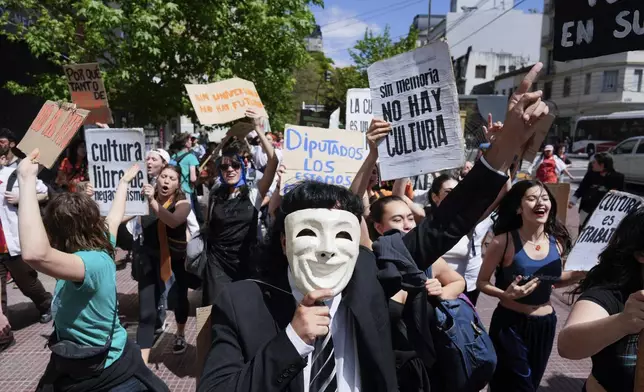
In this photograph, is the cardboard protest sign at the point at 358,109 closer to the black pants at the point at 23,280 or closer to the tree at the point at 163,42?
the black pants at the point at 23,280

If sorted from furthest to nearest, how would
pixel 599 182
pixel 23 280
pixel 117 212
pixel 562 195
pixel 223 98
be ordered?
pixel 599 182 < pixel 562 195 < pixel 223 98 < pixel 23 280 < pixel 117 212

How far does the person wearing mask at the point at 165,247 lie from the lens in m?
4.25

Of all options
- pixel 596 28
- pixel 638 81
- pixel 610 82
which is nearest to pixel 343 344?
pixel 596 28

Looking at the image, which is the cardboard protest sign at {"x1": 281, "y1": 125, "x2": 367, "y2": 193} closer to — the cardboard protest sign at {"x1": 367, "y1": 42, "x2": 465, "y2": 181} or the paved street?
the cardboard protest sign at {"x1": 367, "y1": 42, "x2": 465, "y2": 181}

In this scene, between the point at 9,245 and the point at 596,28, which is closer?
the point at 596,28

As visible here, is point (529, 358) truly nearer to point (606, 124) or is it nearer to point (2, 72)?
point (2, 72)

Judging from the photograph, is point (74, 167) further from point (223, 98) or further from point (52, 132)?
point (52, 132)

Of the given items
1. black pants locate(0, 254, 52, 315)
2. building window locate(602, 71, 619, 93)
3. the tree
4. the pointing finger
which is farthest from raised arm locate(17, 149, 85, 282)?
building window locate(602, 71, 619, 93)

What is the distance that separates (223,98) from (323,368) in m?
4.49

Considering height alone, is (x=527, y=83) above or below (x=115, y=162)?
above

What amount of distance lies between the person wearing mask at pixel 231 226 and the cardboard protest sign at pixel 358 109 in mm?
1320

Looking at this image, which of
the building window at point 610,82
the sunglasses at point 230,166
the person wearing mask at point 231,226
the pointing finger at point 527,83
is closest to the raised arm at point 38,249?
the person wearing mask at point 231,226

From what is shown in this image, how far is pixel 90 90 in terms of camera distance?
499cm

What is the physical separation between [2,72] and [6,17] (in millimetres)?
1861
